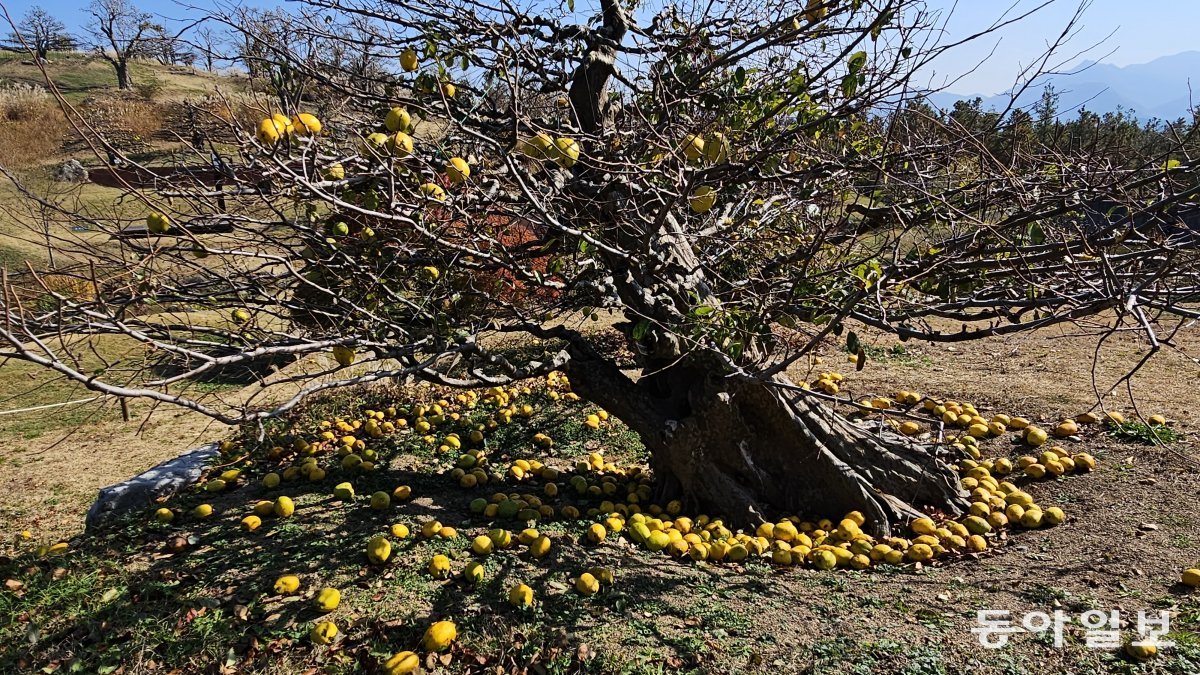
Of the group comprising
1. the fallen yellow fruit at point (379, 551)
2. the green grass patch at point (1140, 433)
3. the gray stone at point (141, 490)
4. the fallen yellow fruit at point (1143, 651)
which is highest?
the green grass patch at point (1140, 433)

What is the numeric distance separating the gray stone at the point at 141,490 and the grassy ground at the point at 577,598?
372 millimetres

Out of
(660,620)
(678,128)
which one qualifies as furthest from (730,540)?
(678,128)

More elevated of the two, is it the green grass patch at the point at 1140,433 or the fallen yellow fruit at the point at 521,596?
the green grass patch at the point at 1140,433

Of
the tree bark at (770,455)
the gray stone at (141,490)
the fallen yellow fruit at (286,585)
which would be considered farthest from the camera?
the gray stone at (141,490)

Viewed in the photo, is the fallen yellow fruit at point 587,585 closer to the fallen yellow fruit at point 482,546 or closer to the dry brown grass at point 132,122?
the fallen yellow fruit at point 482,546

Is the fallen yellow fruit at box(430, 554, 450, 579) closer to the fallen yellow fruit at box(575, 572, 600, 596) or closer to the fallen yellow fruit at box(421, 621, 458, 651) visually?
the fallen yellow fruit at box(421, 621, 458, 651)

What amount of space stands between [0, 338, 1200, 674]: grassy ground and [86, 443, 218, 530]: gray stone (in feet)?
1.22

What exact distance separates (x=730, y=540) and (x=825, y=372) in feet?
12.5

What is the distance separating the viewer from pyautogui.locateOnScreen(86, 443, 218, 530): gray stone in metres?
4.55

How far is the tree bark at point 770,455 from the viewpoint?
410cm

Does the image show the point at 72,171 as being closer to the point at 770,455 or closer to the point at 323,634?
the point at 323,634

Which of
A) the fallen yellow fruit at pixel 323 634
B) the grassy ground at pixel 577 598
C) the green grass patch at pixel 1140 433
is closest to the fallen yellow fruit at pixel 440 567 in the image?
the grassy ground at pixel 577 598

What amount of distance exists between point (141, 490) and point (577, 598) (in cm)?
357

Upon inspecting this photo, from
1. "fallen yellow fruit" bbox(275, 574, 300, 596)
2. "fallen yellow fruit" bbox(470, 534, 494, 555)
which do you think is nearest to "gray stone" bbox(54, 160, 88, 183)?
"fallen yellow fruit" bbox(275, 574, 300, 596)
